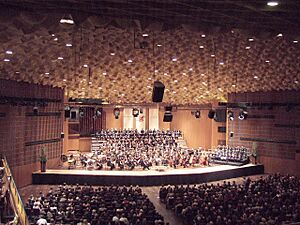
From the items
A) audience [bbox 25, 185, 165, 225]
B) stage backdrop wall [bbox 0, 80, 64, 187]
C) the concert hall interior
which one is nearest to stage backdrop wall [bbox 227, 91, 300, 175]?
the concert hall interior

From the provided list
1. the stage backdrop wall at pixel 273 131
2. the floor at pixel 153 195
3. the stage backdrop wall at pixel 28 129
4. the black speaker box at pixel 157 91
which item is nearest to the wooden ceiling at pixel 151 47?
the stage backdrop wall at pixel 28 129

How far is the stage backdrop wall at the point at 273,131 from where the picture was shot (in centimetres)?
2369

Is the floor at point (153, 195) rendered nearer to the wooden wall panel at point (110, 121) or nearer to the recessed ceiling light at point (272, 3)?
the recessed ceiling light at point (272, 3)

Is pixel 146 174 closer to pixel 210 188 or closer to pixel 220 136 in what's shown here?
pixel 210 188

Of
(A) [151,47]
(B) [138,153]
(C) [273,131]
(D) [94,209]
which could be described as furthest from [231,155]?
(D) [94,209]

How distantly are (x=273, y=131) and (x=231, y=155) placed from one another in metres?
2.95

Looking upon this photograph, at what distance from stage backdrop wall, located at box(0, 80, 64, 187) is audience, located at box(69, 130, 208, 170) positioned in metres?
1.97

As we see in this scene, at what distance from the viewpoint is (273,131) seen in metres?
24.9

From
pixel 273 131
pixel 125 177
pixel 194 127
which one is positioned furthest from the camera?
pixel 194 127

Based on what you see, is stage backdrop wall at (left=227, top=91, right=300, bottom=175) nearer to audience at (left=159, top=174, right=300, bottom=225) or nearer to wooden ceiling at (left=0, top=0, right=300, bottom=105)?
wooden ceiling at (left=0, top=0, right=300, bottom=105)

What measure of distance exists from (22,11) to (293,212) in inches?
370

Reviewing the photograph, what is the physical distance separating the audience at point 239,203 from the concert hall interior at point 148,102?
0.18 feet

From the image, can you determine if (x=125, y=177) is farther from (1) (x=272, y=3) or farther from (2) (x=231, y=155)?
(1) (x=272, y=3)

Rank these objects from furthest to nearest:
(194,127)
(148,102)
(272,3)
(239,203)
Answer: (194,127), (148,102), (239,203), (272,3)
